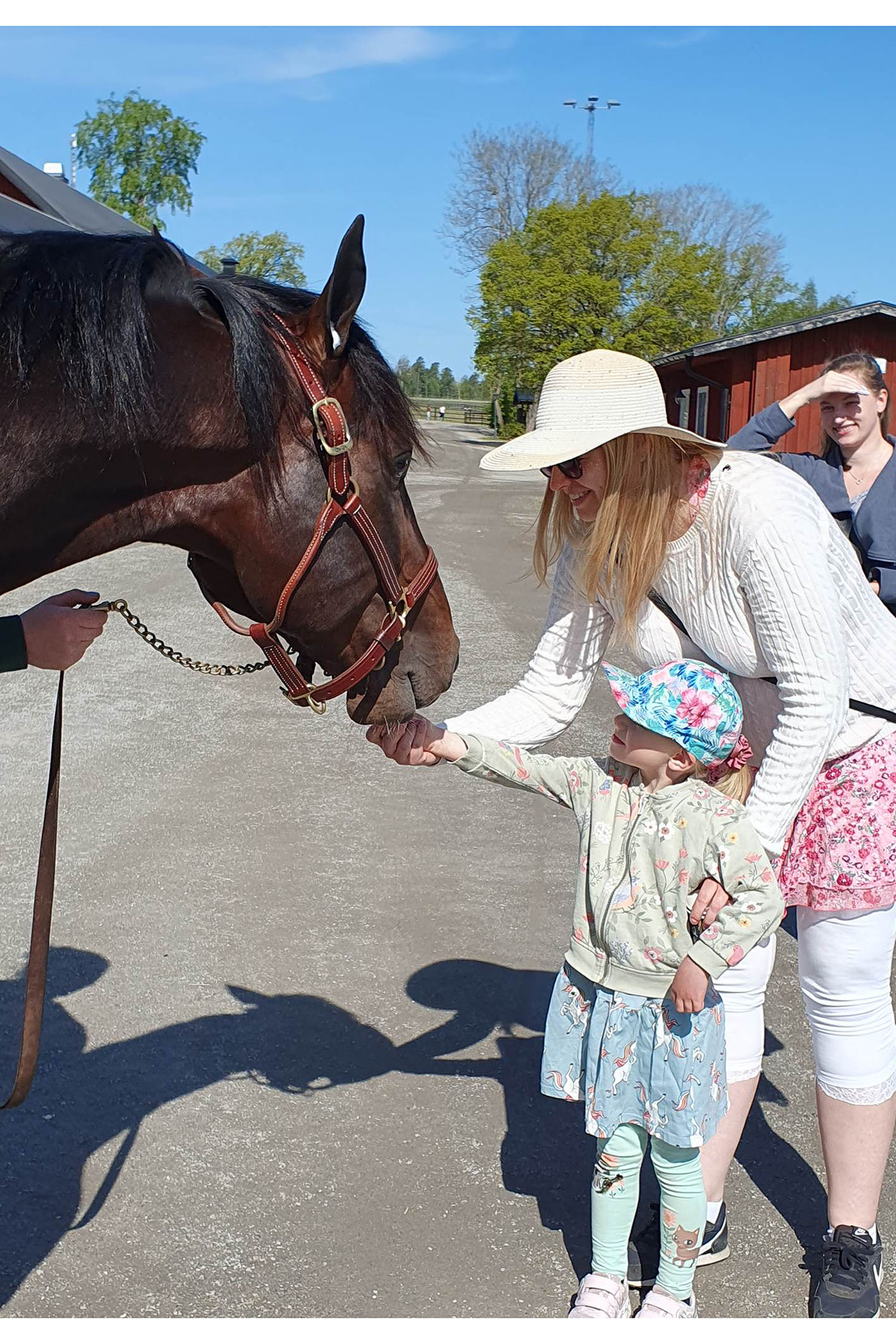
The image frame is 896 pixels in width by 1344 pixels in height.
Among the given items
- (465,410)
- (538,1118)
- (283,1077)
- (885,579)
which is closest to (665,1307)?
(538,1118)

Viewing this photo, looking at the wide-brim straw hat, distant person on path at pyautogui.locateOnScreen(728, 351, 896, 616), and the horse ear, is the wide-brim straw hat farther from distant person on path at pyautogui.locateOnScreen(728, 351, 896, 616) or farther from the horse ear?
distant person on path at pyautogui.locateOnScreen(728, 351, 896, 616)

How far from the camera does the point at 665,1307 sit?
2.30 meters

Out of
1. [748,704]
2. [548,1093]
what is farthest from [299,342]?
[548,1093]

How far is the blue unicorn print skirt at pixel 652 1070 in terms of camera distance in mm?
2264

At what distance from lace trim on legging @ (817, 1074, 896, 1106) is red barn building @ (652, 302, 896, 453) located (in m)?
19.7

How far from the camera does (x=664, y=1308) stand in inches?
90.7

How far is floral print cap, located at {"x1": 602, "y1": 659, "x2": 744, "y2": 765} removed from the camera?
7.30 feet

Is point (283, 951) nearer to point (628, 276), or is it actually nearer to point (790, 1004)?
point (790, 1004)

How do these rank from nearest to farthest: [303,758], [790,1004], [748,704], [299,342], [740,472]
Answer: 1. [299,342]
2. [740,472]
3. [748,704]
4. [790,1004]
5. [303,758]

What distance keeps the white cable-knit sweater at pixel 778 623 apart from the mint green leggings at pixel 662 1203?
0.64 metres

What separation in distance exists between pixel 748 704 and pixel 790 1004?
5.67ft

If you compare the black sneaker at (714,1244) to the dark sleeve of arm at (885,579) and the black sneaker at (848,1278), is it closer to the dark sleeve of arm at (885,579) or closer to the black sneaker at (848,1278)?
the black sneaker at (848,1278)

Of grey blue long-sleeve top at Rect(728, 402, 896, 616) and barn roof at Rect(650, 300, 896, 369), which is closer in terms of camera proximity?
grey blue long-sleeve top at Rect(728, 402, 896, 616)

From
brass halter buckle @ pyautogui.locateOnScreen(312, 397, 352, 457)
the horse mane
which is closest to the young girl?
brass halter buckle @ pyautogui.locateOnScreen(312, 397, 352, 457)
